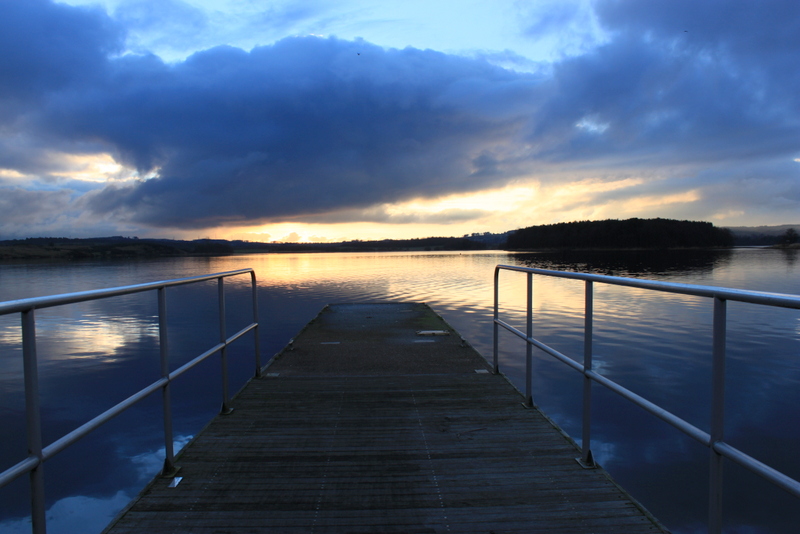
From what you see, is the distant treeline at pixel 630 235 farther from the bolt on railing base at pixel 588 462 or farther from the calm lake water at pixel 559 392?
the bolt on railing base at pixel 588 462

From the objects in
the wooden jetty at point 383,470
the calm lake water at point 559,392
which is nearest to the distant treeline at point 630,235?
the calm lake water at point 559,392

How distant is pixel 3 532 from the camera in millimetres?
4238

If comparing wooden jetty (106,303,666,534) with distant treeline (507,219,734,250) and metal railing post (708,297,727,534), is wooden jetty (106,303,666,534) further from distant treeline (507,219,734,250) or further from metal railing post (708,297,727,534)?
distant treeline (507,219,734,250)

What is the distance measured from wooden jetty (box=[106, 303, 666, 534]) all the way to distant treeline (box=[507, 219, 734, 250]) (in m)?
104

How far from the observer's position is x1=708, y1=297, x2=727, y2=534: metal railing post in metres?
1.76

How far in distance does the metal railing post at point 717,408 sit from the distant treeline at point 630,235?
10558 cm

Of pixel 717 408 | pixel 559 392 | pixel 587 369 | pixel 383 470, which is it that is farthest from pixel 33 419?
pixel 559 392

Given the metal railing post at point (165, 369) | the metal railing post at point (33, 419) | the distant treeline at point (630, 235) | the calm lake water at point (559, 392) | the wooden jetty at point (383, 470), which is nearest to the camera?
the metal railing post at point (33, 419)

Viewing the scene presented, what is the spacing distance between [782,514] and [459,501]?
13.5ft

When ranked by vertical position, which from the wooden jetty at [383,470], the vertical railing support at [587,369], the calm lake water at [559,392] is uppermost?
the vertical railing support at [587,369]

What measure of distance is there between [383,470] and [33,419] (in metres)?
1.90

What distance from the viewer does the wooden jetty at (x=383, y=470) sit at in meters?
2.38

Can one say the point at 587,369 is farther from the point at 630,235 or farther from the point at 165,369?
the point at 630,235

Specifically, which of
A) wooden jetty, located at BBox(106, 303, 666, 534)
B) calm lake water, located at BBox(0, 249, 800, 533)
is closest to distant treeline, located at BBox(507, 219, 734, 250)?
calm lake water, located at BBox(0, 249, 800, 533)
